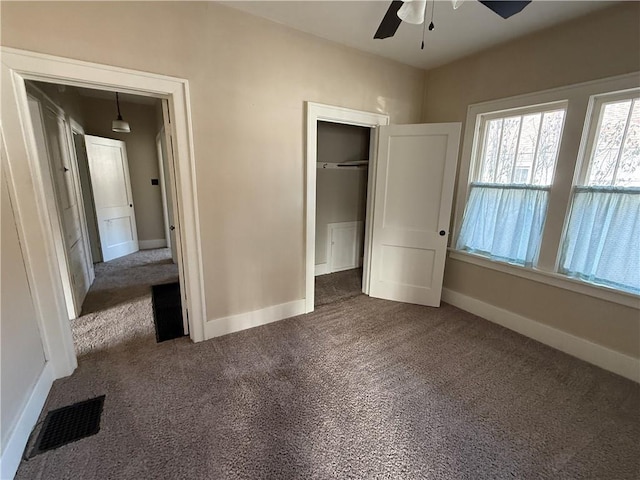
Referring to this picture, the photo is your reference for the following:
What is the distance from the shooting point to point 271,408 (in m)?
1.77

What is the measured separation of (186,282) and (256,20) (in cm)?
219

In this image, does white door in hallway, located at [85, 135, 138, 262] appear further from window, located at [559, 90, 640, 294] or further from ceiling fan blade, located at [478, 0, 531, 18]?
window, located at [559, 90, 640, 294]


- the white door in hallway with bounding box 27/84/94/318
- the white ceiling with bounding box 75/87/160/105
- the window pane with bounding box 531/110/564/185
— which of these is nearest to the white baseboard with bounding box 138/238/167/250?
the white door in hallway with bounding box 27/84/94/318

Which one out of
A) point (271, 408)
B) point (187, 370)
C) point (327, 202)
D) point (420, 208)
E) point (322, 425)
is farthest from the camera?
A: point (327, 202)

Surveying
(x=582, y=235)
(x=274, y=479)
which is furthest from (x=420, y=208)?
(x=274, y=479)

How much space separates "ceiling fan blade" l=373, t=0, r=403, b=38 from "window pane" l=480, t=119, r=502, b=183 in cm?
170

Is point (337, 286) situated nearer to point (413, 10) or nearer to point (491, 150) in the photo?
point (491, 150)

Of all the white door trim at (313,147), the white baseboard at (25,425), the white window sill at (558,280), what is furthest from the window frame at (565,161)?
the white baseboard at (25,425)

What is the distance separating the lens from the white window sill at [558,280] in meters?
2.10

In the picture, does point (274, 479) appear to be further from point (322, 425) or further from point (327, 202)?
point (327, 202)

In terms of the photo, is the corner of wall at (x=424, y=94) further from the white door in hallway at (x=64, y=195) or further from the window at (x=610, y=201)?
the white door in hallway at (x=64, y=195)

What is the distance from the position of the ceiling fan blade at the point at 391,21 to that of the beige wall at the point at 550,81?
5.21 ft

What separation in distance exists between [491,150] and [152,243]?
5795 mm

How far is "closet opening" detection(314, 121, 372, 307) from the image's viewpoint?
3.95m
